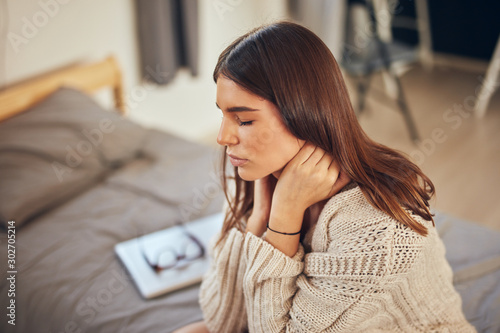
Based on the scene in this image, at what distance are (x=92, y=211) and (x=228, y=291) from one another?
735 millimetres

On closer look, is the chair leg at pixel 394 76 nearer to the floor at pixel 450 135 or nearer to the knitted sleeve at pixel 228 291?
the floor at pixel 450 135

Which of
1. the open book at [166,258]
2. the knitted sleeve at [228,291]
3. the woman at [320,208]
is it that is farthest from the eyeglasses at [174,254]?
the woman at [320,208]

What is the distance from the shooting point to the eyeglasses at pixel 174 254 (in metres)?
1.32

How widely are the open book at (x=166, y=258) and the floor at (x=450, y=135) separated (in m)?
1.21

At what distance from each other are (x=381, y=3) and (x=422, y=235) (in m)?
3.31

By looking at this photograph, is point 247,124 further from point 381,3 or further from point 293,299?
point 381,3

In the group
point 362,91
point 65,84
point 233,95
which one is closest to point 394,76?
point 362,91

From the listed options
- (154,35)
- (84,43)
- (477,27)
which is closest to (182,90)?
(154,35)

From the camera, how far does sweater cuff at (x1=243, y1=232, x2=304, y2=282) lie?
0.91 meters

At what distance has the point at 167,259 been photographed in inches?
52.5

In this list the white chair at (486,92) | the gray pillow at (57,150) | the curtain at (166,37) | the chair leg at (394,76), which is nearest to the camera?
the gray pillow at (57,150)

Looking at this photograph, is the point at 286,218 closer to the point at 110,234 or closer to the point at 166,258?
the point at 166,258

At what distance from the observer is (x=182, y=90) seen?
2.89 meters

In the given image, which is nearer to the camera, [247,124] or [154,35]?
[247,124]
